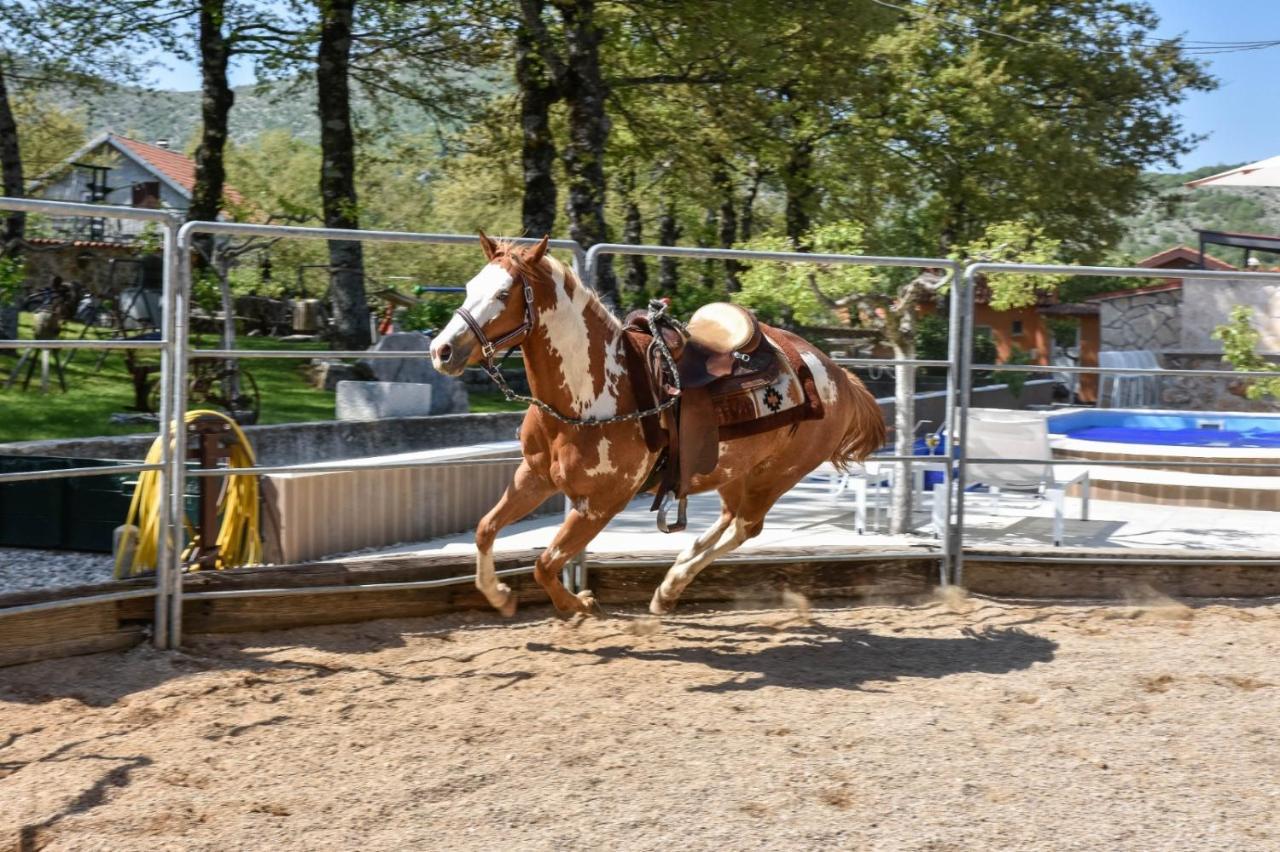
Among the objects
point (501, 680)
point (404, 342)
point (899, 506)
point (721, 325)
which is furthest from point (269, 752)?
point (404, 342)

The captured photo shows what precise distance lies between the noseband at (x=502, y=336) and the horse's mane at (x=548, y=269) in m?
0.04

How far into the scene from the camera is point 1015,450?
8227mm

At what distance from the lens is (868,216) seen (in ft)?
79.9

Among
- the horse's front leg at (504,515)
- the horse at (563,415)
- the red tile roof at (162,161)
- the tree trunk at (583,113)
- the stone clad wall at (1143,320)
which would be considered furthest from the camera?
the red tile roof at (162,161)

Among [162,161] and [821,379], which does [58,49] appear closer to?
[821,379]

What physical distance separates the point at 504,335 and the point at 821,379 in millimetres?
1839

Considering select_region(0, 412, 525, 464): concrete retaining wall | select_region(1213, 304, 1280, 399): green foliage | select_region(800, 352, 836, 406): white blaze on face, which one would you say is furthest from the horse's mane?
select_region(1213, 304, 1280, 399): green foliage

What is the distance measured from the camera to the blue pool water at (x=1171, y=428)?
7742 mm

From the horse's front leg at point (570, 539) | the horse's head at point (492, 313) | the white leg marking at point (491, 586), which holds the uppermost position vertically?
the horse's head at point (492, 313)

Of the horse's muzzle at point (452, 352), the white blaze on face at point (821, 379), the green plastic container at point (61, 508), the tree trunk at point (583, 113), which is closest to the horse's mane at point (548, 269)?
the horse's muzzle at point (452, 352)

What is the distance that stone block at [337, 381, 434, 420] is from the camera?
941 cm

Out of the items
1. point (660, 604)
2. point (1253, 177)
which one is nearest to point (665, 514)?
point (660, 604)

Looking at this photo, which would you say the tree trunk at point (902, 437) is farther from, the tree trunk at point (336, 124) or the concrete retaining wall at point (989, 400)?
the tree trunk at point (336, 124)

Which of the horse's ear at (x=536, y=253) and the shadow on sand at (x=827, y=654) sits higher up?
the horse's ear at (x=536, y=253)
